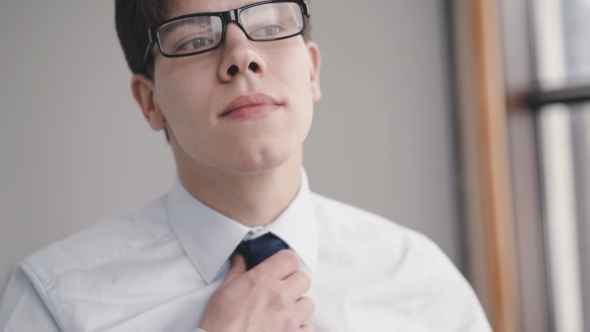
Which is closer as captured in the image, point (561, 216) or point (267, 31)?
point (267, 31)

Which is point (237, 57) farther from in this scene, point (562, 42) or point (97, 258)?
point (562, 42)

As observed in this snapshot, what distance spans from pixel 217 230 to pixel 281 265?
161 mm

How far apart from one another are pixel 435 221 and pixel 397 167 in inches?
10.6

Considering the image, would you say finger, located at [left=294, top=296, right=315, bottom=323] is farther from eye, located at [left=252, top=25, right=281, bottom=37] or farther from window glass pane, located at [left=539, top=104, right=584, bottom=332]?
window glass pane, located at [left=539, top=104, right=584, bottom=332]

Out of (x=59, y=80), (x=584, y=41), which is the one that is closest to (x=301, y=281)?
(x=59, y=80)

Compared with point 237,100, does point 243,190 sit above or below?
below

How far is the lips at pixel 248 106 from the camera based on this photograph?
978mm

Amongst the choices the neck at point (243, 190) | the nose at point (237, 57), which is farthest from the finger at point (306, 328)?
the nose at point (237, 57)

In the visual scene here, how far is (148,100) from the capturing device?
3.94 ft

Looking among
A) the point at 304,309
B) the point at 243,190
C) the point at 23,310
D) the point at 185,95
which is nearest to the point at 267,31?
the point at 185,95

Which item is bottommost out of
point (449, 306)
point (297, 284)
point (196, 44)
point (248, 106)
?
point (449, 306)

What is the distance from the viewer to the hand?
0.94 m

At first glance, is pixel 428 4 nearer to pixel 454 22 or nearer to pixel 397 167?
pixel 454 22

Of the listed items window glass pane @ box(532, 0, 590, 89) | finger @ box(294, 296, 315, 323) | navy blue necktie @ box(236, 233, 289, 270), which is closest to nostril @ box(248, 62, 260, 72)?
navy blue necktie @ box(236, 233, 289, 270)
